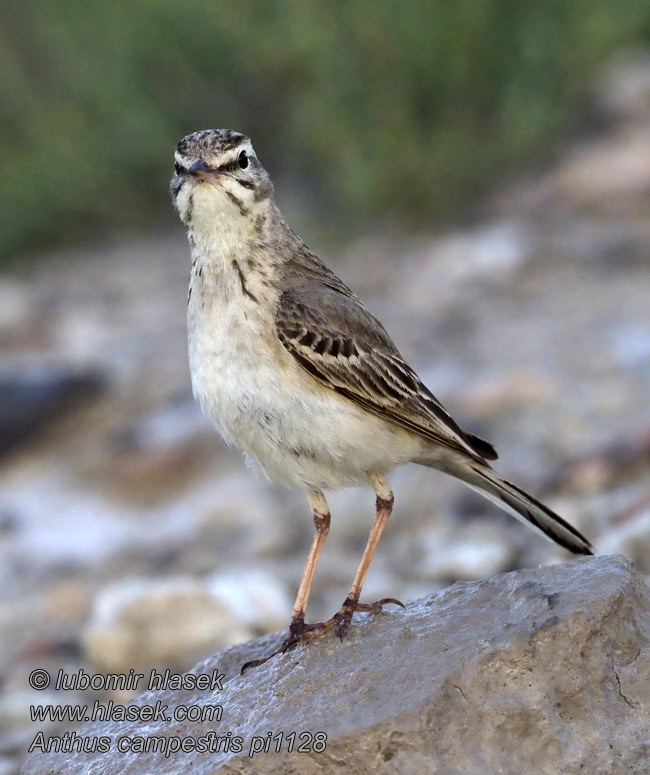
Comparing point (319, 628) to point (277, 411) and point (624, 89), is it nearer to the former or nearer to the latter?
point (277, 411)

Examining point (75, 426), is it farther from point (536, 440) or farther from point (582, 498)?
point (582, 498)

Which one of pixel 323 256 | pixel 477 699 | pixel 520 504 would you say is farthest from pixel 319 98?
pixel 477 699

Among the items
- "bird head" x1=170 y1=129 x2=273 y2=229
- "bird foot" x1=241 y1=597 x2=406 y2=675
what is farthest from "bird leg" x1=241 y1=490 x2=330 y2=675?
"bird head" x1=170 y1=129 x2=273 y2=229

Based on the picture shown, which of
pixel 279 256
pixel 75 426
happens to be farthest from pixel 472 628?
pixel 75 426

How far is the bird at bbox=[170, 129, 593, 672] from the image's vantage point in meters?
5.62

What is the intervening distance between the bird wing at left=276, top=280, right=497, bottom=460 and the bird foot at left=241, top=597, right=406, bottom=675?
2.97 ft

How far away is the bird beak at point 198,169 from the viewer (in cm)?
593

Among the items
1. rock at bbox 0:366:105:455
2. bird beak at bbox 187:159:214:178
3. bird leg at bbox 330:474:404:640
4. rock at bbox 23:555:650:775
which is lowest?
rock at bbox 23:555:650:775

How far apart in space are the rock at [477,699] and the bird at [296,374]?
1.88 feet

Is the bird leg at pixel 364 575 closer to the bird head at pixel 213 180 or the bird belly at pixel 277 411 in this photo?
the bird belly at pixel 277 411

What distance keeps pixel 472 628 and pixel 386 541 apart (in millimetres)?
3821

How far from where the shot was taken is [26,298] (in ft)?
48.0

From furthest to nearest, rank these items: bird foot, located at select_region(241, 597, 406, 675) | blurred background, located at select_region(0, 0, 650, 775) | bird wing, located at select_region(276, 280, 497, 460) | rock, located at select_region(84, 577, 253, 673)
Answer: blurred background, located at select_region(0, 0, 650, 775) < rock, located at select_region(84, 577, 253, 673) < bird wing, located at select_region(276, 280, 497, 460) < bird foot, located at select_region(241, 597, 406, 675)

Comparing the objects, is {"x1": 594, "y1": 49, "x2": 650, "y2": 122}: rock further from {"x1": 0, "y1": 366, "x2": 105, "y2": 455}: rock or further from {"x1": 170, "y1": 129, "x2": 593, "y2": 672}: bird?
{"x1": 170, "y1": 129, "x2": 593, "y2": 672}: bird
